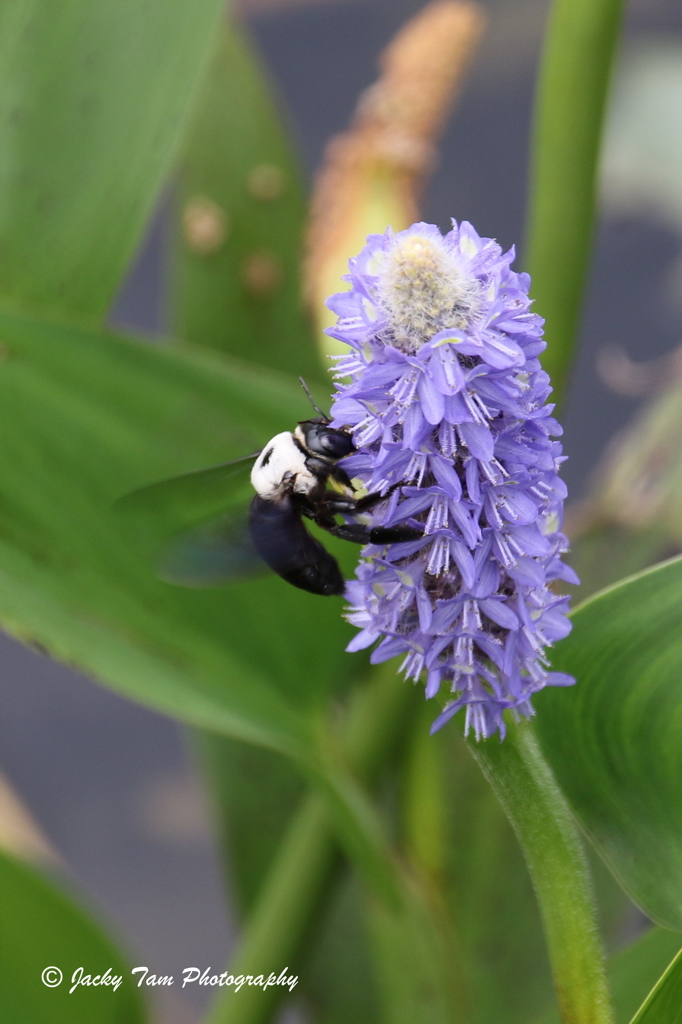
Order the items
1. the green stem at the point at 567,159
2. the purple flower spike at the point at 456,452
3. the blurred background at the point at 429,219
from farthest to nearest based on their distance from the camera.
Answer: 1. the blurred background at the point at 429,219
2. the green stem at the point at 567,159
3. the purple flower spike at the point at 456,452

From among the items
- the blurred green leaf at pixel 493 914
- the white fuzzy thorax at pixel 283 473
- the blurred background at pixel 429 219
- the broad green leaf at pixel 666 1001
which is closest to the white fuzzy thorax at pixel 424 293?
the white fuzzy thorax at pixel 283 473

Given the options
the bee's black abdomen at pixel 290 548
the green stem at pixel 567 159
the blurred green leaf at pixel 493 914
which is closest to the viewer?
the bee's black abdomen at pixel 290 548

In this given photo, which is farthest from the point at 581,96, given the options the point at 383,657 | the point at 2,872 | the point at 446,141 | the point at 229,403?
the point at 446,141

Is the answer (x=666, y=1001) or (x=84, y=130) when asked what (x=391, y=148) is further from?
(x=666, y=1001)

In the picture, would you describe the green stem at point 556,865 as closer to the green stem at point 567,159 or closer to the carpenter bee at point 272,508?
the carpenter bee at point 272,508

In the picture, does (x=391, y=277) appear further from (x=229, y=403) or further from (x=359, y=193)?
(x=359, y=193)

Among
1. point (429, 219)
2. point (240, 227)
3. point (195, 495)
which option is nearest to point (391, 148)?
point (240, 227)
